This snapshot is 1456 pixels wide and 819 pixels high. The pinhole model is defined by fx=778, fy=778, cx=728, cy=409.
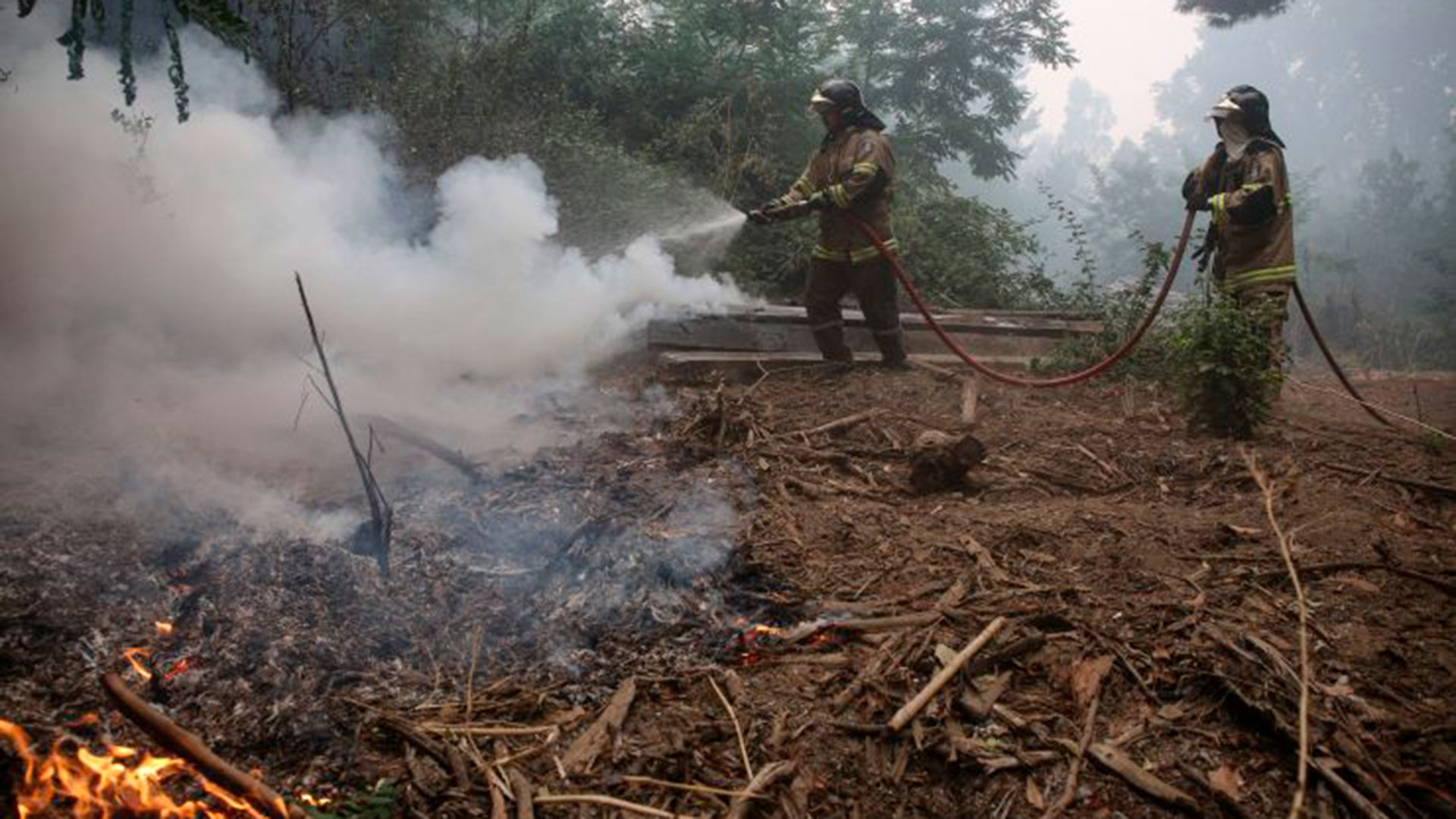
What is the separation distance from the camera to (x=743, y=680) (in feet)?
8.54

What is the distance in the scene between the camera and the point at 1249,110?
561 cm

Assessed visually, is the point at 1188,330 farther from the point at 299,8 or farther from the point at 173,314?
the point at 299,8

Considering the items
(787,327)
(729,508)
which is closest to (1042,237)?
(787,327)

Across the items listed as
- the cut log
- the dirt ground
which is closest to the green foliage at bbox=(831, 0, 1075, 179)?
the cut log

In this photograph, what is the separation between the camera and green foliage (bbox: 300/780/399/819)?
195 centimetres

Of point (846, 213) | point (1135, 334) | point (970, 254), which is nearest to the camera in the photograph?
point (1135, 334)

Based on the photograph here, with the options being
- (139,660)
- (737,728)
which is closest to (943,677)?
(737,728)

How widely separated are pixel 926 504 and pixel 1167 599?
1431 mm

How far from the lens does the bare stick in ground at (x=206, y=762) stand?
6.17ft

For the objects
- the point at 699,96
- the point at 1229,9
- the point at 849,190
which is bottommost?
the point at 849,190

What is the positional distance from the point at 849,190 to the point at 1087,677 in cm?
442

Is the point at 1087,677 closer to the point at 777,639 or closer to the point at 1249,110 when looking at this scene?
the point at 777,639

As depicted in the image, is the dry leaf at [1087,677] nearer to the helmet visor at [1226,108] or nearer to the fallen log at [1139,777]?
the fallen log at [1139,777]

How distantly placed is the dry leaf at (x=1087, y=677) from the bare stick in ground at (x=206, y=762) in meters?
2.22
